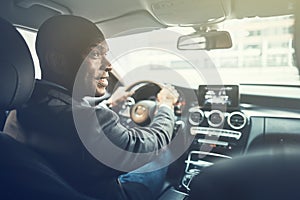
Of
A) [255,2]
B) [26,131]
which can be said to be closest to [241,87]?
[255,2]

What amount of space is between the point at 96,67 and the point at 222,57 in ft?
3.40

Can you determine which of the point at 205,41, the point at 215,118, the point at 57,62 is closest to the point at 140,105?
the point at 215,118

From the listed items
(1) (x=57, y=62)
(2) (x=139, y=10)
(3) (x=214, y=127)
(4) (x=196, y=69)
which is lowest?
(3) (x=214, y=127)

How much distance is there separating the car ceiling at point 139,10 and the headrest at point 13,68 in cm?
73

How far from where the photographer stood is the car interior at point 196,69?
1.76 meters

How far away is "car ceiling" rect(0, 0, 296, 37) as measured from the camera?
1.77m

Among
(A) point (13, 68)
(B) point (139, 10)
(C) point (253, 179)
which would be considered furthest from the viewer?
(B) point (139, 10)

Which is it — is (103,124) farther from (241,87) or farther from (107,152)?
(241,87)

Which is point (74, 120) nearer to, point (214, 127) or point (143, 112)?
point (143, 112)

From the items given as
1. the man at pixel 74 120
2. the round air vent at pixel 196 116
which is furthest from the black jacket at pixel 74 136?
the round air vent at pixel 196 116

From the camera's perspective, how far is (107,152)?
4.77 ft

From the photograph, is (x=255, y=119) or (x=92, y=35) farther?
(x=255, y=119)

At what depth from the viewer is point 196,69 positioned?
2432mm

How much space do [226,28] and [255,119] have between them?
0.60 m
